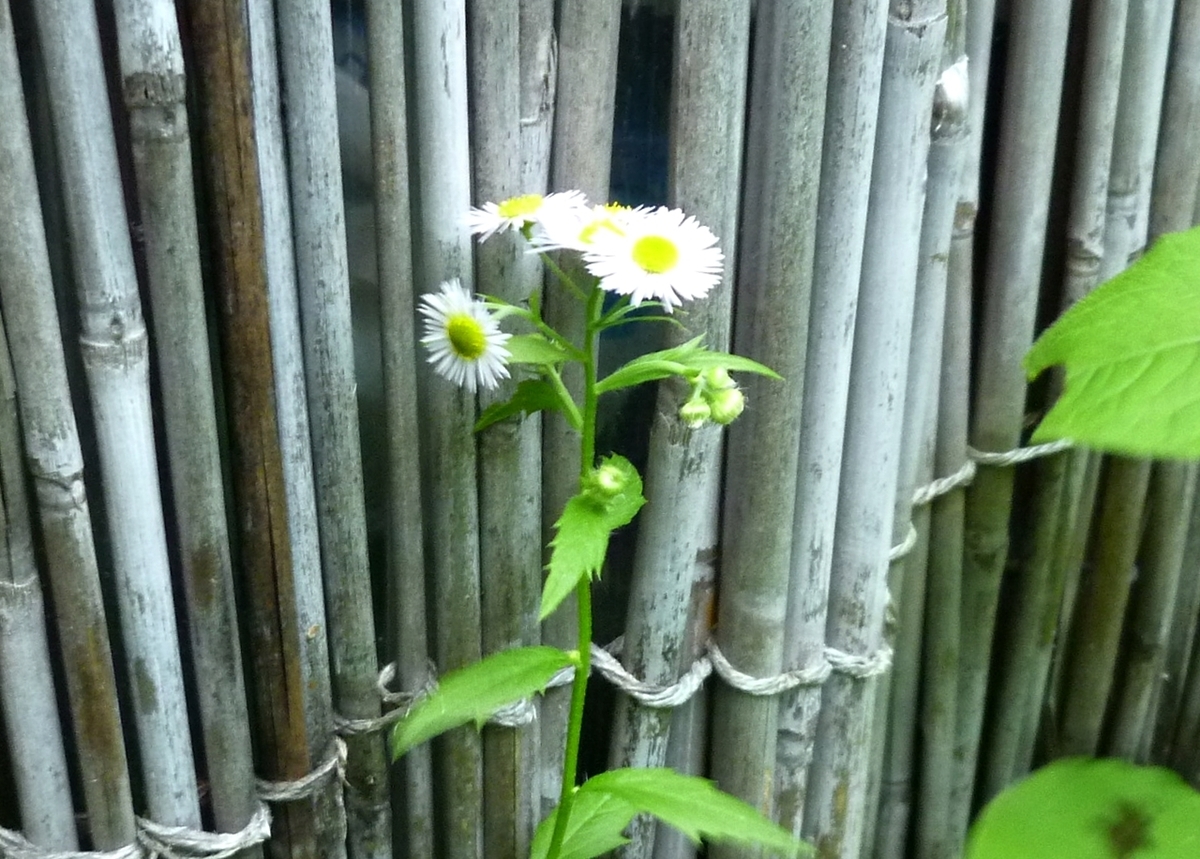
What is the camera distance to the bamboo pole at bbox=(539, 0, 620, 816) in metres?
0.77

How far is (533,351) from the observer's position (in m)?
0.73

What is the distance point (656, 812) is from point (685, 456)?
259 mm

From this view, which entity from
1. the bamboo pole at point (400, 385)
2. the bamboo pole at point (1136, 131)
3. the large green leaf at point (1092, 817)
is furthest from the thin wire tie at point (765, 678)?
the large green leaf at point (1092, 817)

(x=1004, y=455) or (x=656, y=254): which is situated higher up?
(x=656, y=254)

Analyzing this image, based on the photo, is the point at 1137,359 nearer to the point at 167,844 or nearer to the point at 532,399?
the point at 532,399

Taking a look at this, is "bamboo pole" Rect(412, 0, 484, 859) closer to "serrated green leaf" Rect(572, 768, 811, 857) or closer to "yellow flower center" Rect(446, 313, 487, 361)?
"yellow flower center" Rect(446, 313, 487, 361)

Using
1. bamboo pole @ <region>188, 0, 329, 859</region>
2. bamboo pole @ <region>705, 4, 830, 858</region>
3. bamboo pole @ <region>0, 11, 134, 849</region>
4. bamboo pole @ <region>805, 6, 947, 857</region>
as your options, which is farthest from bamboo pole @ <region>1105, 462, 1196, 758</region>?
bamboo pole @ <region>0, 11, 134, 849</region>

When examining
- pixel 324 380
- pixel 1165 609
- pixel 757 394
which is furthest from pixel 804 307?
pixel 1165 609

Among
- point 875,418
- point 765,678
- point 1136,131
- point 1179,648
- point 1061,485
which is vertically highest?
point 1136,131

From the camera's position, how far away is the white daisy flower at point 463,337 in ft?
2.42

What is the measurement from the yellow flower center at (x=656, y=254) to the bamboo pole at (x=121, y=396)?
12.3 inches

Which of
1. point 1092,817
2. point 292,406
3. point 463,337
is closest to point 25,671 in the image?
point 292,406

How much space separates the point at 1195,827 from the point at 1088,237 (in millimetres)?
896

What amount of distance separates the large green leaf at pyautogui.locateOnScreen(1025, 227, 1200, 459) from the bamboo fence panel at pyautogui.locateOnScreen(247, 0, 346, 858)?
57cm
